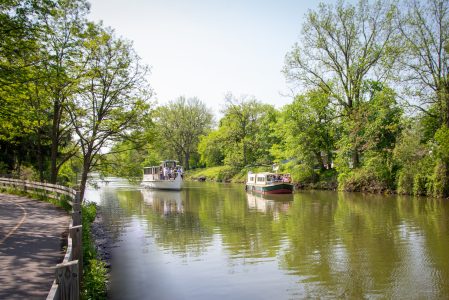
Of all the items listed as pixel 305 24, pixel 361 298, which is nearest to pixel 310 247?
pixel 361 298

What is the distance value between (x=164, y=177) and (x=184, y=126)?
124 ft

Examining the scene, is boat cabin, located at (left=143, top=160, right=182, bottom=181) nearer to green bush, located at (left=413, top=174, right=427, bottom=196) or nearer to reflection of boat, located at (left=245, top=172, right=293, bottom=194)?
reflection of boat, located at (left=245, top=172, right=293, bottom=194)

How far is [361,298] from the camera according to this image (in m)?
10.2

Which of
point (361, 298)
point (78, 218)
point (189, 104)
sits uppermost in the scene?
point (189, 104)

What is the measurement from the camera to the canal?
36.6ft

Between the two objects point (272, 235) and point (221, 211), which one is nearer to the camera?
point (272, 235)

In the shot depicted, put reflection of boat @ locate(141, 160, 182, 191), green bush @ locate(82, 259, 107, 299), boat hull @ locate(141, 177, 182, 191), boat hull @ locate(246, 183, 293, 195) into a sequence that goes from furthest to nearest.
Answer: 1. reflection of boat @ locate(141, 160, 182, 191)
2. boat hull @ locate(141, 177, 182, 191)
3. boat hull @ locate(246, 183, 293, 195)
4. green bush @ locate(82, 259, 107, 299)

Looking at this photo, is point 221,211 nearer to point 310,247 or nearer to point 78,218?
point 310,247

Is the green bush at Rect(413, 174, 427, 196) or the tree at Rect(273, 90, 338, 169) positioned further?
the tree at Rect(273, 90, 338, 169)

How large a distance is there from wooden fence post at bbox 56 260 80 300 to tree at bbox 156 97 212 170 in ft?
276

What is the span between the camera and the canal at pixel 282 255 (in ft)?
36.6

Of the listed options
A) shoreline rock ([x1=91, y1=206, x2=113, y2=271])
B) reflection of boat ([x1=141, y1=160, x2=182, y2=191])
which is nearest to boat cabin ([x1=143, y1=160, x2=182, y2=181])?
reflection of boat ([x1=141, y1=160, x2=182, y2=191])

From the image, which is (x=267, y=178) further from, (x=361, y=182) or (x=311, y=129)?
(x=361, y=182)

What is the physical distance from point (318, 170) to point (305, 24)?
1846cm
